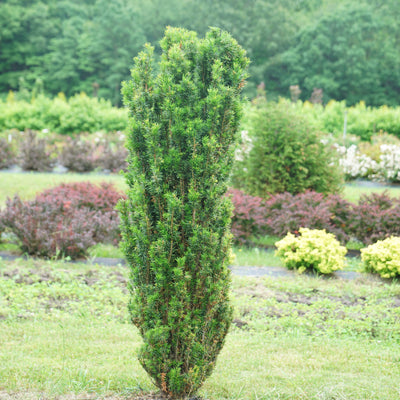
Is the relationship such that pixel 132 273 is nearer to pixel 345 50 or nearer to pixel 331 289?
pixel 331 289

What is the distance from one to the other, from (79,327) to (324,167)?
6.37 metres

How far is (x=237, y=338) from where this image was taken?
4.23 m

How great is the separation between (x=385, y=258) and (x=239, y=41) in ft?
117

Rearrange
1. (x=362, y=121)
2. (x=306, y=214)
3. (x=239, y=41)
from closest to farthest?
(x=306, y=214) → (x=362, y=121) → (x=239, y=41)

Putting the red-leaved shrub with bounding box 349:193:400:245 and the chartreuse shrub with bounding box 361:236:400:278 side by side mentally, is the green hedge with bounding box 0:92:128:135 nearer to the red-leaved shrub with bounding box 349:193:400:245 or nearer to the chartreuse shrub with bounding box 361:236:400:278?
the red-leaved shrub with bounding box 349:193:400:245

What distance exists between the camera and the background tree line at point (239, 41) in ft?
120

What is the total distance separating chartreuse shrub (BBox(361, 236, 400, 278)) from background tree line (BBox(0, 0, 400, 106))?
100 feet

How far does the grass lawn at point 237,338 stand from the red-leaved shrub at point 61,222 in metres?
0.43

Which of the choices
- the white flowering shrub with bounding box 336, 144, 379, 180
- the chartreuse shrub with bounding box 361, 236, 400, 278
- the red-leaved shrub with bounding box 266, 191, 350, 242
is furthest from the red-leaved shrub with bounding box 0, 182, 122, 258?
the white flowering shrub with bounding box 336, 144, 379, 180

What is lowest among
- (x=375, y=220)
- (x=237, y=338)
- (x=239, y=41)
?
(x=237, y=338)

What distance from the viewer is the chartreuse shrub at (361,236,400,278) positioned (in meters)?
6.05

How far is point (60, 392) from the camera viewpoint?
2975mm

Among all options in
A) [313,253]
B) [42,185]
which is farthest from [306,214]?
[42,185]

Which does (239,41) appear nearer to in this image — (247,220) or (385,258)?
(247,220)
